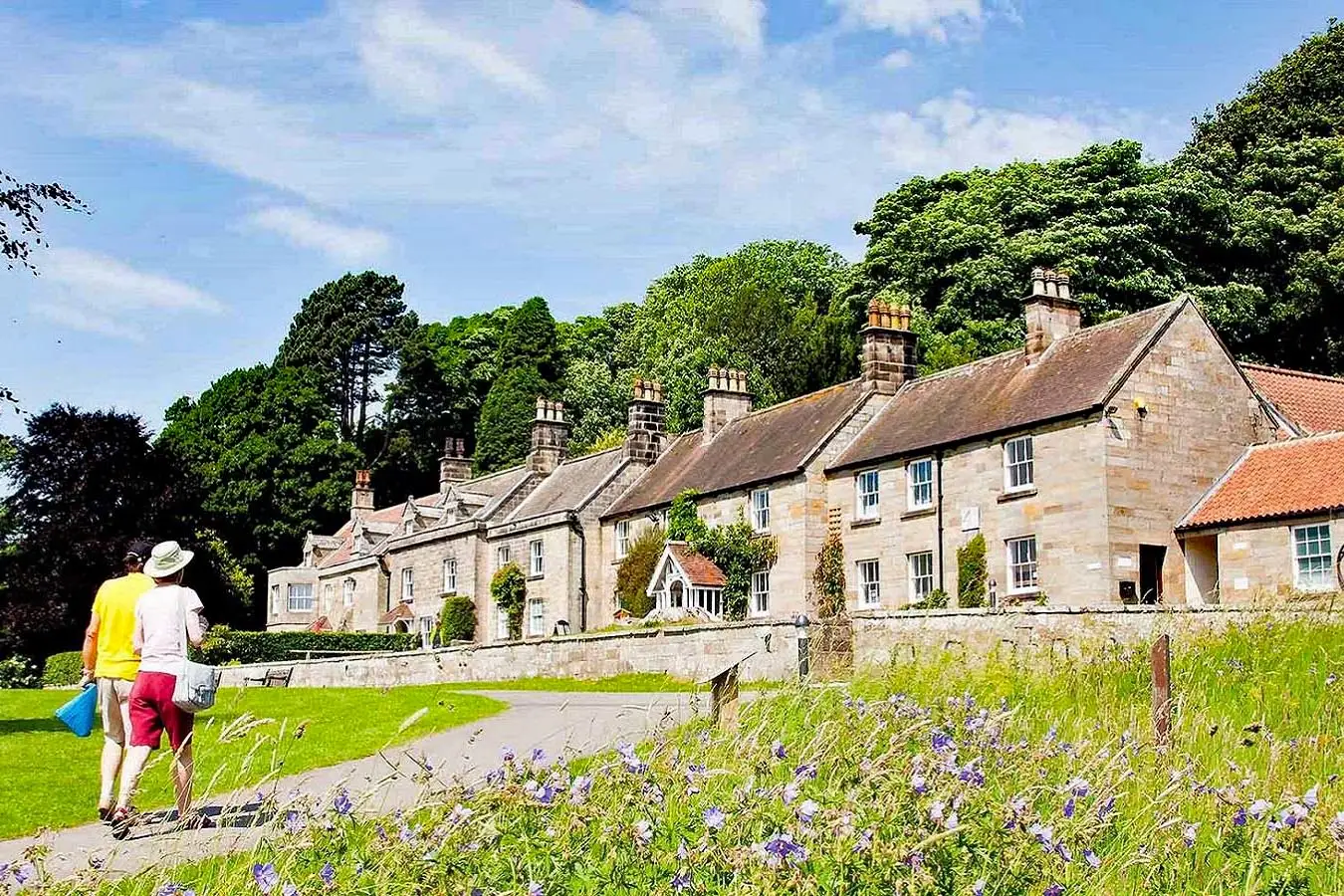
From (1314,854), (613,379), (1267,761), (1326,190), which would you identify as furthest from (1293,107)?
(1314,854)

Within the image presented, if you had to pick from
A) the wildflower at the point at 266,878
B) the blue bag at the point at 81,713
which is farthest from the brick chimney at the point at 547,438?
the wildflower at the point at 266,878

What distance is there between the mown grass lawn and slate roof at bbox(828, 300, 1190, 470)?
48.4ft

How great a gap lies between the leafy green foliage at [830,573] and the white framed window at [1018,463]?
5927 mm

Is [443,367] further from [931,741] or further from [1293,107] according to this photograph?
[931,741]

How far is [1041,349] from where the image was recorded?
36156 millimetres

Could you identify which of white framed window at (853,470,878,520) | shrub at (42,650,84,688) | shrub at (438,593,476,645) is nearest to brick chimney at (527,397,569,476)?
shrub at (438,593,476,645)

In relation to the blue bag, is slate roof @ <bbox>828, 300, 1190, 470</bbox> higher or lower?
higher

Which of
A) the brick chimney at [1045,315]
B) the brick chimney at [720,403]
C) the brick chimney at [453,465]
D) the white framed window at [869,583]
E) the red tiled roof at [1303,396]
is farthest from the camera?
the brick chimney at [453,465]

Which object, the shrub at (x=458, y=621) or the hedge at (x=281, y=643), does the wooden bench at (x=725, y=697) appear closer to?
the hedge at (x=281, y=643)

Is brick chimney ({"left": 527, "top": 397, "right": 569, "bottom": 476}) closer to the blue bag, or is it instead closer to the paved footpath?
the paved footpath

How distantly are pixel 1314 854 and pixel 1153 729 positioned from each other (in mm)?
4009

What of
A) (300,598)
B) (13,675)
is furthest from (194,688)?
(300,598)

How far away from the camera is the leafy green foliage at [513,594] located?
161 ft

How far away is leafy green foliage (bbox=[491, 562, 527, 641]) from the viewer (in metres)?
49.0
